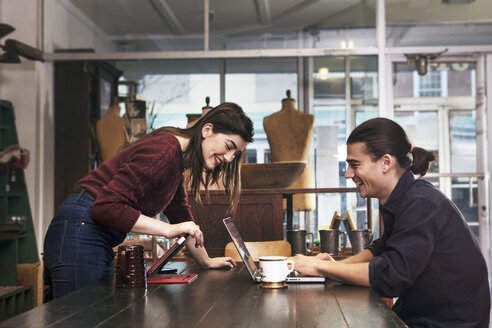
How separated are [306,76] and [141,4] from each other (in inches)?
64.0

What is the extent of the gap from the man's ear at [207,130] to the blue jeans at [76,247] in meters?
0.45

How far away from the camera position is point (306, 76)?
16.6ft

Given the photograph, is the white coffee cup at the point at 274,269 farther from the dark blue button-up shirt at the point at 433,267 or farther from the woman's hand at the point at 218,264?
the woman's hand at the point at 218,264

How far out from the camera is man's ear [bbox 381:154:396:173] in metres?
1.82

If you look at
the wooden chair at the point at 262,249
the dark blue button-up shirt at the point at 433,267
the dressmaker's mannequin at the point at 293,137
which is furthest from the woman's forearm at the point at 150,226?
the dressmaker's mannequin at the point at 293,137

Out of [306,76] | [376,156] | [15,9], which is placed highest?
[15,9]

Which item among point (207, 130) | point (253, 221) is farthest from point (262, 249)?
point (207, 130)

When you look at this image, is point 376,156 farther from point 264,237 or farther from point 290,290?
point 264,237

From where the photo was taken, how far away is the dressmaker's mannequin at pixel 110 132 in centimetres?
495

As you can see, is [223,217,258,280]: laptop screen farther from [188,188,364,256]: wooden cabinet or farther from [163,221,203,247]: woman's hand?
[188,188,364,256]: wooden cabinet

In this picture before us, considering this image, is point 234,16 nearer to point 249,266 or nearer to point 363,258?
point 363,258

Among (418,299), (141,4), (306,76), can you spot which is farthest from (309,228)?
(418,299)

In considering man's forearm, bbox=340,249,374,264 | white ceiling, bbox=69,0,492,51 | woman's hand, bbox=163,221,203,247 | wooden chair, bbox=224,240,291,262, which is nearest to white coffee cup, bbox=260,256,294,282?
woman's hand, bbox=163,221,203,247

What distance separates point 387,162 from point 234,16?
3.62 m
